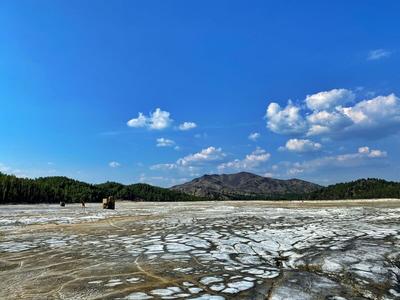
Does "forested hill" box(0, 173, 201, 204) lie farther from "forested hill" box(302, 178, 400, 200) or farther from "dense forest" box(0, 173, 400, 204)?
"forested hill" box(302, 178, 400, 200)

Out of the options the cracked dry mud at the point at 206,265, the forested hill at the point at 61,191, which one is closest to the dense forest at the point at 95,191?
the forested hill at the point at 61,191

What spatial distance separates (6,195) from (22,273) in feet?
210

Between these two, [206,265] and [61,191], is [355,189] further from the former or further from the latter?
[206,265]

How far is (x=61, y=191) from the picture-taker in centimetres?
8406

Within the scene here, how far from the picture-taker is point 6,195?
216 ft

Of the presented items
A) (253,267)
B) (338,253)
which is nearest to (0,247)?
(253,267)

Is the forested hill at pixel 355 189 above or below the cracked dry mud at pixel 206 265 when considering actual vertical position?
above

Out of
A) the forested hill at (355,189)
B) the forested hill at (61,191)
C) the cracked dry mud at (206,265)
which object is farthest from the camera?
the forested hill at (355,189)

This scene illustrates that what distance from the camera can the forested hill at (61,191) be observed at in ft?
224

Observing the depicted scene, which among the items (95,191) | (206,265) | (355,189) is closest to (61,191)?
(95,191)

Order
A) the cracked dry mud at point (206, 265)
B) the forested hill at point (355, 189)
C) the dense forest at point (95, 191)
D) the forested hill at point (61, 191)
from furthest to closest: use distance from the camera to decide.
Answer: the forested hill at point (355, 189), the dense forest at point (95, 191), the forested hill at point (61, 191), the cracked dry mud at point (206, 265)

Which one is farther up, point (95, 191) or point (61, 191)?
point (95, 191)

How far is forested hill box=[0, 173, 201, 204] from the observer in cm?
6824

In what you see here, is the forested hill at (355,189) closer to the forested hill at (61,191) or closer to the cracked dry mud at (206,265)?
the forested hill at (61,191)
